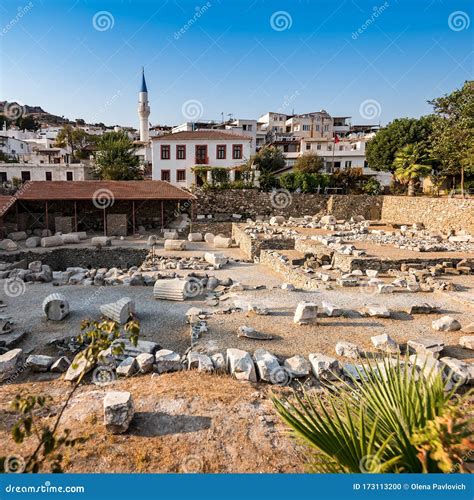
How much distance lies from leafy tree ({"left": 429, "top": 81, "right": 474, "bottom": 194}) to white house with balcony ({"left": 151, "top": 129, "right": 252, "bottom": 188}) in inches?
648

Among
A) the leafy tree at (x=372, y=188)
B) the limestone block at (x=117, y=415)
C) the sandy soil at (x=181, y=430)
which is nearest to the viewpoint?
the sandy soil at (x=181, y=430)

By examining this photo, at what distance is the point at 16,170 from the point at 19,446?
4113 centimetres

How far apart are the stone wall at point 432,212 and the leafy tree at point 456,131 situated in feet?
7.87

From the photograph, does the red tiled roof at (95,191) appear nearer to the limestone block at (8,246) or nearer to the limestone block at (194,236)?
the limestone block at (194,236)

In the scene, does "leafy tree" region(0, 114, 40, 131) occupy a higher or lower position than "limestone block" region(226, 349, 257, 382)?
higher

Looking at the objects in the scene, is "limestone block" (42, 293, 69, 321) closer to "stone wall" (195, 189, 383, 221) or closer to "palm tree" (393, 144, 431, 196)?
"stone wall" (195, 189, 383, 221)

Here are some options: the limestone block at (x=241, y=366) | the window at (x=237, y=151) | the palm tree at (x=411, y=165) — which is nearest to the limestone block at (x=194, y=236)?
the window at (x=237, y=151)

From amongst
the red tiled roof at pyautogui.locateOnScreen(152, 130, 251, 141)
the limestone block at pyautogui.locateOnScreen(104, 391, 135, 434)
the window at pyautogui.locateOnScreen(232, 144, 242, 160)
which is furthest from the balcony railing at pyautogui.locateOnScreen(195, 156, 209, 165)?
the limestone block at pyautogui.locateOnScreen(104, 391, 135, 434)

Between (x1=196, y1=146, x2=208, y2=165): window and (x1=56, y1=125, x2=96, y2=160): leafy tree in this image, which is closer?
(x1=196, y1=146, x2=208, y2=165): window

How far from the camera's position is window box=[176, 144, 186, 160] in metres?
34.9

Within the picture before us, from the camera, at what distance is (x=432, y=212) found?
83.8 ft

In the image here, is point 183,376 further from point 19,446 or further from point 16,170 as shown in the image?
point 16,170

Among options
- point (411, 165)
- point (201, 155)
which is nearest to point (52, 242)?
point (201, 155)

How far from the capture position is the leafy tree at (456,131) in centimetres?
2398
